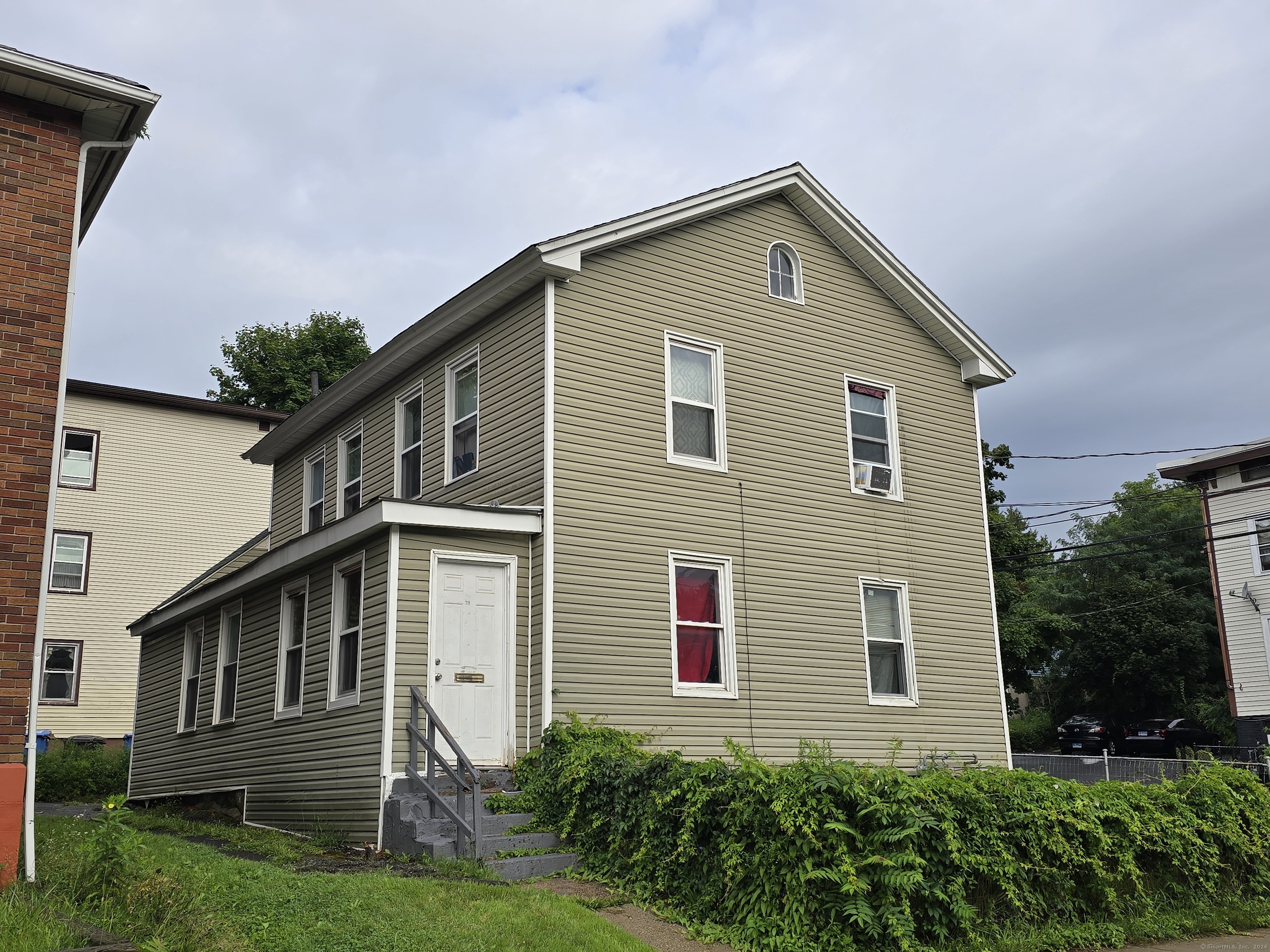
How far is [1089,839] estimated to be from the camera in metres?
9.83

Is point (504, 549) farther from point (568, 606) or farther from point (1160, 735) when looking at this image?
point (1160, 735)

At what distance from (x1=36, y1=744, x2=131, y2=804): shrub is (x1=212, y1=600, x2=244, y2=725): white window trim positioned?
6.42m

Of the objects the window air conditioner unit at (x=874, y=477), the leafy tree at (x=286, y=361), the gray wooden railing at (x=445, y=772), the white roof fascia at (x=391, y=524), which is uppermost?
the leafy tree at (x=286, y=361)

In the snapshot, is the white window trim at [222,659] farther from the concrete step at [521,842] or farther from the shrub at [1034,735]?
the shrub at [1034,735]

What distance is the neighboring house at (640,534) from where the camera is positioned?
1345 centimetres

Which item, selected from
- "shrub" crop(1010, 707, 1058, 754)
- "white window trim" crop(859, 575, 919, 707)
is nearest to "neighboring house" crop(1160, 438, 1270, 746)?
"shrub" crop(1010, 707, 1058, 754)

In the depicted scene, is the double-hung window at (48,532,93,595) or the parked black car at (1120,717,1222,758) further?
the parked black car at (1120,717,1222,758)

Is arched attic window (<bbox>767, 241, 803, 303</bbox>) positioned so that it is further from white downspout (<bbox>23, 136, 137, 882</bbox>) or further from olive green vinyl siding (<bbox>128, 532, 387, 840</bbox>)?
white downspout (<bbox>23, 136, 137, 882</bbox>)

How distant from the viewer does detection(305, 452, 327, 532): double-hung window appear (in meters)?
20.7

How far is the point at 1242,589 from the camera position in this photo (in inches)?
1326

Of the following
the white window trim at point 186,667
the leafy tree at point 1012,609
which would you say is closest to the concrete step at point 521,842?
the white window trim at point 186,667

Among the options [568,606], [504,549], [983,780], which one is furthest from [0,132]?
[983,780]

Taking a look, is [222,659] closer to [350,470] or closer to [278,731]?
[278,731]

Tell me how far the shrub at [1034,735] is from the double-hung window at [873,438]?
27.7 m
